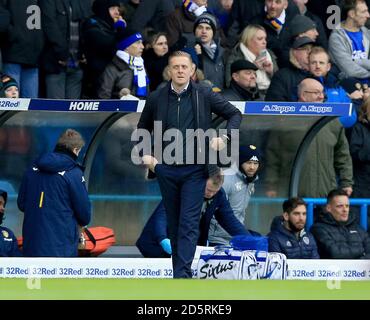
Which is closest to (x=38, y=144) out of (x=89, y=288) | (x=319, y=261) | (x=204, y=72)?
(x=204, y=72)

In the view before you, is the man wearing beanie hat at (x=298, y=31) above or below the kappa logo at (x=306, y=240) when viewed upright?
above

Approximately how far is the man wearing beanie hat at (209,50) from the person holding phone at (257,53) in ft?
0.43

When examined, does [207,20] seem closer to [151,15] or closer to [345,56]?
[151,15]

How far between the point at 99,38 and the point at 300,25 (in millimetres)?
2370

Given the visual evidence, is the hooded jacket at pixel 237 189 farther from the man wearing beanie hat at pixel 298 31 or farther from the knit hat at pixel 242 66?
the man wearing beanie hat at pixel 298 31

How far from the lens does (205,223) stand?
13.6 meters

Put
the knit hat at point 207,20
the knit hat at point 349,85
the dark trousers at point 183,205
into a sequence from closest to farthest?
1. the dark trousers at point 183,205
2. the knit hat at point 207,20
3. the knit hat at point 349,85

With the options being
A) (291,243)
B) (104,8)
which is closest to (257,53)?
(104,8)

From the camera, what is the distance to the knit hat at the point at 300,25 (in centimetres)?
1715

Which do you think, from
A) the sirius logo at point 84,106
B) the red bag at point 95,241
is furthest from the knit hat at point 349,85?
the red bag at point 95,241

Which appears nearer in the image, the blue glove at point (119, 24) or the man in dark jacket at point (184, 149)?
the man in dark jacket at point (184, 149)

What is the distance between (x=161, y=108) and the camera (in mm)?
12273
